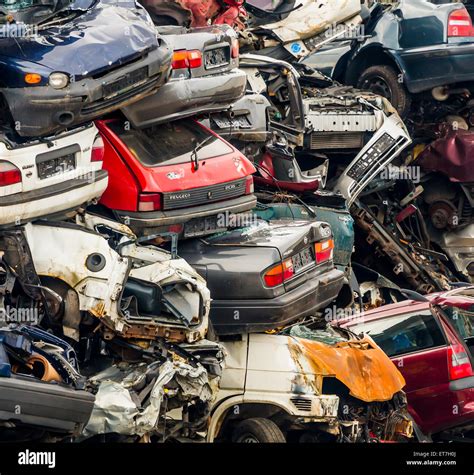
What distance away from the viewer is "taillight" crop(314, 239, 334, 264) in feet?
46.3

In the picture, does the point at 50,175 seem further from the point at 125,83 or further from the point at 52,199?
the point at 125,83

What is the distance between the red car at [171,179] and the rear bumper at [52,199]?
2.47 feet

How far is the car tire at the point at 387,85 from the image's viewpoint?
20.3 metres

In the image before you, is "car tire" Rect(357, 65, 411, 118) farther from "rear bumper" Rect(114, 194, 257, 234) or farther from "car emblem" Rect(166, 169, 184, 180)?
"car emblem" Rect(166, 169, 184, 180)

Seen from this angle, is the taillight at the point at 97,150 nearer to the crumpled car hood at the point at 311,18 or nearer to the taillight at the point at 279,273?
the taillight at the point at 279,273

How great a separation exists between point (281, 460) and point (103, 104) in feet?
14.4

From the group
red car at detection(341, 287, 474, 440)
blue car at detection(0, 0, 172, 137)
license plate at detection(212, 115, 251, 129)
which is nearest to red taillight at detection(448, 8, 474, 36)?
license plate at detection(212, 115, 251, 129)

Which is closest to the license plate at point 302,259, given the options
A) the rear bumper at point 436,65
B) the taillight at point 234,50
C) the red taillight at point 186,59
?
the red taillight at point 186,59

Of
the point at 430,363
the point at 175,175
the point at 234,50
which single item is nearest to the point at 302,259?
the point at 175,175

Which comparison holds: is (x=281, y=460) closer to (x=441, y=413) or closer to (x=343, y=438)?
(x=343, y=438)

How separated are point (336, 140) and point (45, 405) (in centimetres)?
911

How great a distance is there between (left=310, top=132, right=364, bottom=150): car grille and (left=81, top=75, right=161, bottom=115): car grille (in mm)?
5028

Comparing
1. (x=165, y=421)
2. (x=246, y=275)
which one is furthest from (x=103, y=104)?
(x=165, y=421)

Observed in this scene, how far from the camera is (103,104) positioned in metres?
13.4
